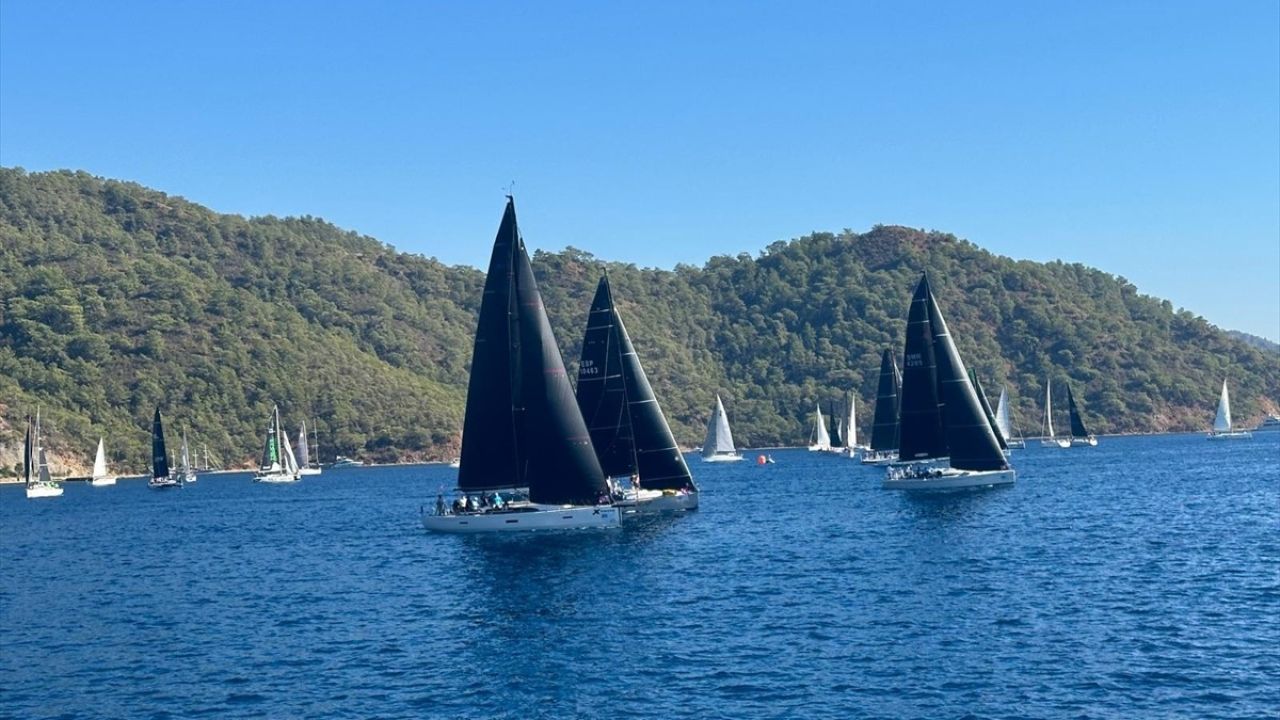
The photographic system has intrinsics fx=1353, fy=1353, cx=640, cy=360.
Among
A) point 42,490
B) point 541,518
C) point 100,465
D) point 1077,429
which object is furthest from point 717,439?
point 541,518

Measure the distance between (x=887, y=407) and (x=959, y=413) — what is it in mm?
40351

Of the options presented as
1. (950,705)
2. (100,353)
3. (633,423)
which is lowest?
(950,705)

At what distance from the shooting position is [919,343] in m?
88.6

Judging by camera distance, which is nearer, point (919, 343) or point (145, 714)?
point (145, 714)

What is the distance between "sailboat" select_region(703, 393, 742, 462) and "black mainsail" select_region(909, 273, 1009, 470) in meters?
77.3

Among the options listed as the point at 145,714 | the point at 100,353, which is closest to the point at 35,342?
the point at 100,353

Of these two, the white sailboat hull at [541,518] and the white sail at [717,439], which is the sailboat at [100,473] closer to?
the white sail at [717,439]

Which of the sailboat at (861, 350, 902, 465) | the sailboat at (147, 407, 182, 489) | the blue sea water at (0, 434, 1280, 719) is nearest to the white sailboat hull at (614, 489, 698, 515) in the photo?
the blue sea water at (0, 434, 1280, 719)

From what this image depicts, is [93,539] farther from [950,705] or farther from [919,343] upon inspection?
[950,705]

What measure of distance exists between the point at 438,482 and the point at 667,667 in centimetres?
11840

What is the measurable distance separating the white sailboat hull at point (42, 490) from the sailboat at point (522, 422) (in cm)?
8672

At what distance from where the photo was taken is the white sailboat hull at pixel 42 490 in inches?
5330

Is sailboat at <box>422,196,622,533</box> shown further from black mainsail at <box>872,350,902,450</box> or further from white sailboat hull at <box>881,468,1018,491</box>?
black mainsail at <box>872,350,902,450</box>

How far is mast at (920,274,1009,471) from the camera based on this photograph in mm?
87562
